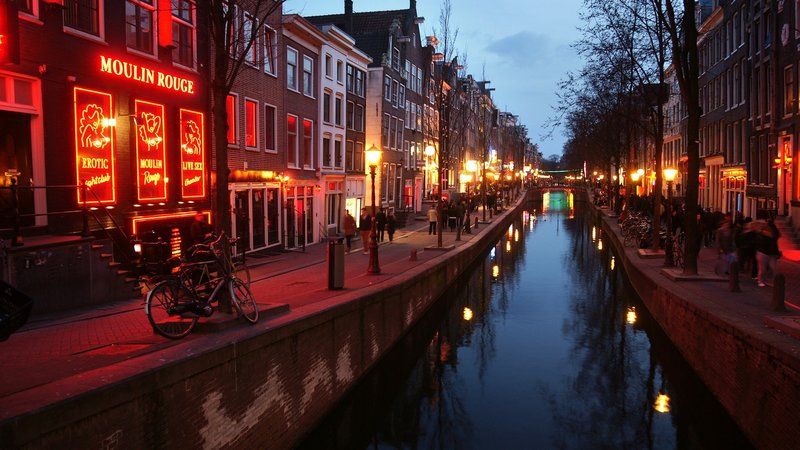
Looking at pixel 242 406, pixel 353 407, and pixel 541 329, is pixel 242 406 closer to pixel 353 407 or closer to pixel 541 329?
pixel 353 407

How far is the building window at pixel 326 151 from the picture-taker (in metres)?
32.0

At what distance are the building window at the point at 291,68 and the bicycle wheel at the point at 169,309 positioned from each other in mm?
19339

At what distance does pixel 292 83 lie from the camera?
2750 centimetres

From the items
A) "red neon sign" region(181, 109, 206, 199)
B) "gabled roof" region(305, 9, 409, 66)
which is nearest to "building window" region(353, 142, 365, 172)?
"gabled roof" region(305, 9, 409, 66)

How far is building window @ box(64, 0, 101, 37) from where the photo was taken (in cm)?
1419

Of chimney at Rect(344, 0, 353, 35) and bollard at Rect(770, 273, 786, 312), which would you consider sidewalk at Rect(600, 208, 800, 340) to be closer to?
bollard at Rect(770, 273, 786, 312)

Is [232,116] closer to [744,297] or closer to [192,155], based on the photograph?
[192,155]

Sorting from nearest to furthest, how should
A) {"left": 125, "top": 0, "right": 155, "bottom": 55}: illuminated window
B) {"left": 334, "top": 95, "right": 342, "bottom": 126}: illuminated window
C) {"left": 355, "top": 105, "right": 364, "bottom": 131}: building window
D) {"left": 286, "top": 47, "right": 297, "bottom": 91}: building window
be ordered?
{"left": 125, "top": 0, "right": 155, "bottom": 55}: illuminated window → {"left": 286, "top": 47, "right": 297, "bottom": 91}: building window → {"left": 334, "top": 95, "right": 342, "bottom": 126}: illuminated window → {"left": 355, "top": 105, "right": 364, "bottom": 131}: building window

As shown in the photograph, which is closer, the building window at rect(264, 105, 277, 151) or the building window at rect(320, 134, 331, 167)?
the building window at rect(264, 105, 277, 151)

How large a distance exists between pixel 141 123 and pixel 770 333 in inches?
587

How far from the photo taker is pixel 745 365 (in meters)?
9.30

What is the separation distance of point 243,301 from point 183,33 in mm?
12338

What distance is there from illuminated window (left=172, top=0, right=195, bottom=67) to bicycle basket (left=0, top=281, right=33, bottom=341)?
1321 centimetres

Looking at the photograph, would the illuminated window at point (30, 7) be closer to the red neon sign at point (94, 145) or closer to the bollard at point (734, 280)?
the red neon sign at point (94, 145)
